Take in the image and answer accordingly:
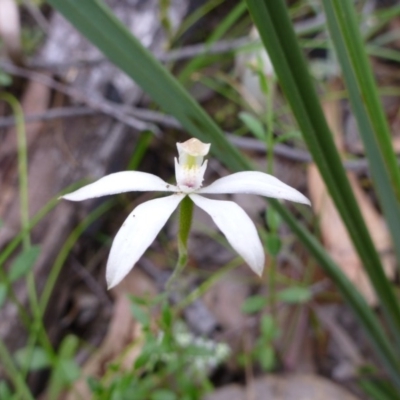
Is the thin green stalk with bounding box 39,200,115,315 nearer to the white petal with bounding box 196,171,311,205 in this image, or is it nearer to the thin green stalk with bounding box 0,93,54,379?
the thin green stalk with bounding box 0,93,54,379

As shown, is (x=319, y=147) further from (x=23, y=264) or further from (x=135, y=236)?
(x=23, y=264)

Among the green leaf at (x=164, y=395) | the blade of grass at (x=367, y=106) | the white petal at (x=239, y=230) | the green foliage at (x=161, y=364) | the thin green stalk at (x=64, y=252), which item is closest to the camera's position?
the white petal at (x=239, y=230)

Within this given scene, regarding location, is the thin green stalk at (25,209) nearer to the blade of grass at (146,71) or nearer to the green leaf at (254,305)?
the green leaf at (254,305)

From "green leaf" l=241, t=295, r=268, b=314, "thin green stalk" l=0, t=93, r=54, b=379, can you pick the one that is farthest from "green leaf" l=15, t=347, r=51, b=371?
"green leaf" l=241, t=295, r=268, b=314

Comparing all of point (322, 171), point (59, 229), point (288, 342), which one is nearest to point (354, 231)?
point (322, 171)

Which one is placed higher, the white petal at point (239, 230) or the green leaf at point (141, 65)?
the green leaf at point (141, 65)

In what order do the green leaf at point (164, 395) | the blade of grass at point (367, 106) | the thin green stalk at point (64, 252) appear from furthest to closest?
the thin green stalk at point (64, 252) → the green leaf at point (164, 395) → the blade of grass at point (367, 106)

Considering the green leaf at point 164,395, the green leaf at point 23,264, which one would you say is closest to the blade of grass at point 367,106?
the green leaf at point 164,395
